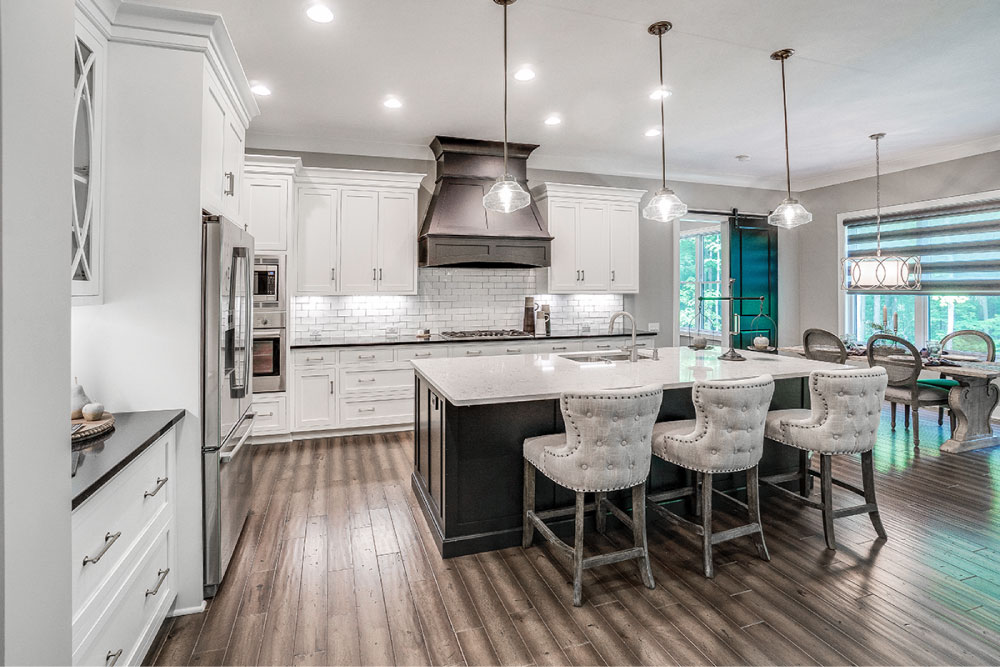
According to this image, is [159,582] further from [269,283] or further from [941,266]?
[941,266]

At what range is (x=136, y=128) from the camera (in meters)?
2.06

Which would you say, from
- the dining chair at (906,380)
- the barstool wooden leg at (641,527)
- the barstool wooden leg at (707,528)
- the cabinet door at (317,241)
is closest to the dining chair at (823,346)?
the dining chair at (906,380)

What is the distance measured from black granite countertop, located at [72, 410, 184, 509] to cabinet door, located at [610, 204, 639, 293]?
4.88 metres

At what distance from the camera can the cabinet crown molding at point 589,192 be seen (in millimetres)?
5751

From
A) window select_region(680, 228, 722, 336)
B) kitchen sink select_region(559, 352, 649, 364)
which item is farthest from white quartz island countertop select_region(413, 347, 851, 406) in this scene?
window select_region(680, 228, 722, 336)

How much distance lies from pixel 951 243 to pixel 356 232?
6422 millimetres

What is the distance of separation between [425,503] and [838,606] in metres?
Answer: 2.14

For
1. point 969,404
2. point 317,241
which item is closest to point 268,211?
point 317,241

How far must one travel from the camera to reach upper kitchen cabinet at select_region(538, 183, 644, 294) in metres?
5.79

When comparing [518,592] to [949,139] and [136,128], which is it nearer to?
[136,128]

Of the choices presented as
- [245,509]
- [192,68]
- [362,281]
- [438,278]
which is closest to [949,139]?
[438,278]

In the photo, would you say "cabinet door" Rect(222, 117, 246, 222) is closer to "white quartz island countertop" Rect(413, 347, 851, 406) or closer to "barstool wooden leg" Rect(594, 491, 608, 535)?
"white quartz island countertop" Rect(413, 347, 851, 406)

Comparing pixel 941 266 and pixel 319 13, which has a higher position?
pixel 319 13

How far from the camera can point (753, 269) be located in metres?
7.17
